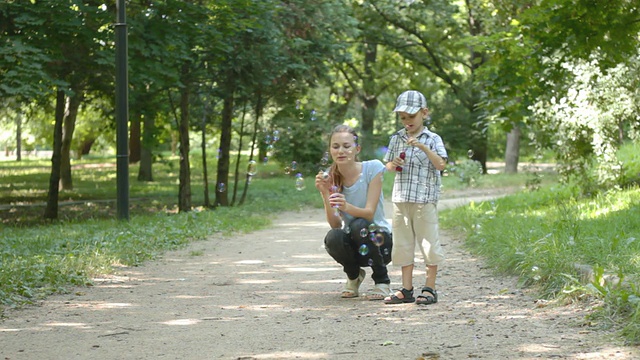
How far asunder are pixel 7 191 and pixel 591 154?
20370mm

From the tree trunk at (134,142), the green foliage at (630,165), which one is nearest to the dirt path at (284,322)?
the green foliage at (630,165)

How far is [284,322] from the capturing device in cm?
699

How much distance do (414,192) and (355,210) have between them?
53cm

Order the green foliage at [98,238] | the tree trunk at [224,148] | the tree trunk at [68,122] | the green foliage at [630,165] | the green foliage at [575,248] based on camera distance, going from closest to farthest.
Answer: the green foliage at [575,248] < the green foliage at [98,238] < the green foliage at [630,165] < the tree trunk at [224,148] < the tree trunk at [68,122]

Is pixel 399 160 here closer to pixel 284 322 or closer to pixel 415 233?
pixel 415 233

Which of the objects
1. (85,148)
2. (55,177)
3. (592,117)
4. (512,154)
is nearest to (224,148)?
(55,177)

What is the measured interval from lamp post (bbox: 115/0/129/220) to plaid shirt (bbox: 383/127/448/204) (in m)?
7.77

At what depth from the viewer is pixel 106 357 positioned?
5.83 meters

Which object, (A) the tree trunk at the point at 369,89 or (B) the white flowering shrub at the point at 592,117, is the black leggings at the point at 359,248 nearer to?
(B) the white flowering shrub at the point at 592,117

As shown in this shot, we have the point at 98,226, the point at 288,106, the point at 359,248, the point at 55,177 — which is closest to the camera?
the point at 359,248

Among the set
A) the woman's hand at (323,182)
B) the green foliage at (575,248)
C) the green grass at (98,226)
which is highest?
the woman's hand at (323,182)

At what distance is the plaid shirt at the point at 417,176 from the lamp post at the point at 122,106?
25.5 ft

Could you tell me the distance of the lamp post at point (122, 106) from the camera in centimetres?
1435

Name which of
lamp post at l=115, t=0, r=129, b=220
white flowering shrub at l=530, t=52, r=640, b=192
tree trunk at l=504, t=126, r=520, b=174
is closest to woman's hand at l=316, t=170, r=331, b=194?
lamp post at l=115, t=0, r=129, b=220
